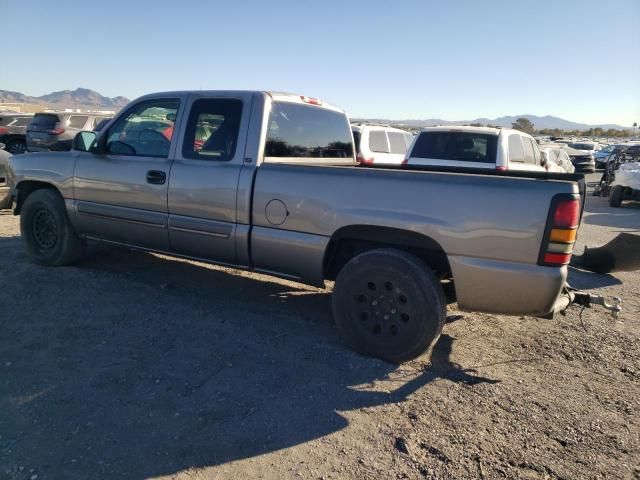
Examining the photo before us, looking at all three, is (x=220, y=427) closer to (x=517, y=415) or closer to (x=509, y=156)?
(x=517, y=415)

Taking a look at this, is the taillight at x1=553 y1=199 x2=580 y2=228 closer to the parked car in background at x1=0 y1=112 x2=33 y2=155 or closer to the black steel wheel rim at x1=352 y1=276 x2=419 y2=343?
the black steel wheel rim at x1=352 y1=276 x2=419 y2=343

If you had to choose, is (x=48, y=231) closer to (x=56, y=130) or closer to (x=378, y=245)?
(x=378, y=245)

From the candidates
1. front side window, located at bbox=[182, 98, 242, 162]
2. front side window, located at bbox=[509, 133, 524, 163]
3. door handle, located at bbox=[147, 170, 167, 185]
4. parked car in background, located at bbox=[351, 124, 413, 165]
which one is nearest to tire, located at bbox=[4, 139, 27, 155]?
parked car in background, located at bbox=[351, 124, 413, 165]

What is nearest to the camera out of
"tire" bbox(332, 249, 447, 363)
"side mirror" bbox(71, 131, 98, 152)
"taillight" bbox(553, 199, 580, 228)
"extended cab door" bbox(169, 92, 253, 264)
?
"taillight" bbox(553, 199, 580, 228)

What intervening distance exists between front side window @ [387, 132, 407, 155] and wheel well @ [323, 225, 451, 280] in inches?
352

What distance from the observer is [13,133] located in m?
16.9

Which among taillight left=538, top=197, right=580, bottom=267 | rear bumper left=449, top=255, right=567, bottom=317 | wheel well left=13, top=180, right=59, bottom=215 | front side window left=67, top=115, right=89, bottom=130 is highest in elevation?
front side window left=67, top=115, right=89, bottom=130

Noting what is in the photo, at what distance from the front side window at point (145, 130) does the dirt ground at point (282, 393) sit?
4.54 feet

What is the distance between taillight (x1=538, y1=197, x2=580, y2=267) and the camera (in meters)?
3.00

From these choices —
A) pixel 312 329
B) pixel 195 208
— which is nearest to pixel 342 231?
pixel 312 329

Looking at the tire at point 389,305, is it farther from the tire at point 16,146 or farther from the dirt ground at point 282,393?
the tire at point 16,146

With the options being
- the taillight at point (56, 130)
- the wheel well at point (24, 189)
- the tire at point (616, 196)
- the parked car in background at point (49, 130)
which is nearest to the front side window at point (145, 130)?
the wheel well at point (24, 189)

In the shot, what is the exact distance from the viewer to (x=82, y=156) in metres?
5.09

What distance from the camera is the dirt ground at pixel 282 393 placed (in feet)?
8.36
